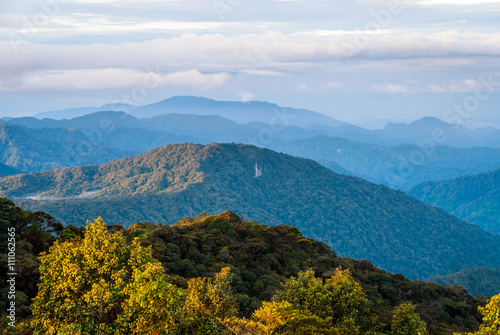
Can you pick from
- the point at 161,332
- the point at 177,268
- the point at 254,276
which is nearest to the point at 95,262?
the point at 161,332

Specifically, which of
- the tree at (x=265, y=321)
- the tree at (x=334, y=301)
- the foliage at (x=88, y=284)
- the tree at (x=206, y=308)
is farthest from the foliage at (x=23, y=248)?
the tree at (x=334, y=301)

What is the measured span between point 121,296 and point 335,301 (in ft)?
51.0

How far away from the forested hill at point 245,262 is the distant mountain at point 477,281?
105441 mm

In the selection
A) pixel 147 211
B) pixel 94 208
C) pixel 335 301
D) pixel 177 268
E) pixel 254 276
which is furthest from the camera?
pixel 147 211

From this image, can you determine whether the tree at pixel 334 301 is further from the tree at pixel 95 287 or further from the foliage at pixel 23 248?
the foliage at pixel 23 248

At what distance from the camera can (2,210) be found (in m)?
42.7

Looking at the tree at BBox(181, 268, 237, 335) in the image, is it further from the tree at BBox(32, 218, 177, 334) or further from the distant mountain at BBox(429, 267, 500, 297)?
the distant mountain at BBox(429, 267, 500, 297)

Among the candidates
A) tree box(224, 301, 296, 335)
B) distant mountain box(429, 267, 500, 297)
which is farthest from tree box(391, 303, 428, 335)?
distant mountain box(429, 267, 500, 297)

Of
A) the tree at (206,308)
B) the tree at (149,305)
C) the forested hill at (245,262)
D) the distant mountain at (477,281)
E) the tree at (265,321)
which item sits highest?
the tree at (149,305)

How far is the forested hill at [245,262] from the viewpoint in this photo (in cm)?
3864

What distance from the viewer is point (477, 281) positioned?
176 m

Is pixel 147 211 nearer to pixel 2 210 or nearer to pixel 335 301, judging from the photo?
pixel 2 210

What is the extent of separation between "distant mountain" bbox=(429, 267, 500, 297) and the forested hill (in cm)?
10544

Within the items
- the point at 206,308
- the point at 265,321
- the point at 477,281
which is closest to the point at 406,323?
the point at 265,321
